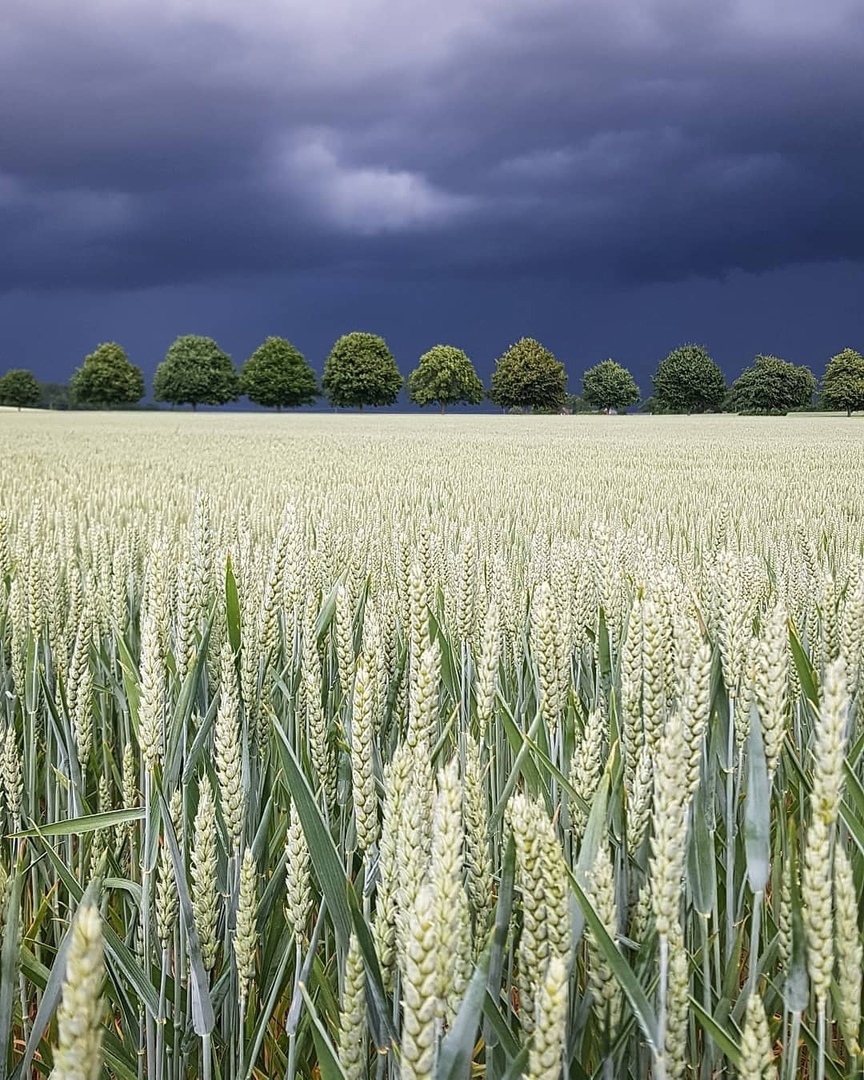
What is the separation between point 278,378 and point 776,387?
4338cm

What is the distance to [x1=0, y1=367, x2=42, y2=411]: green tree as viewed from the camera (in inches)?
3457

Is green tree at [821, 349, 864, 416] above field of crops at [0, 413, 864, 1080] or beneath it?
above

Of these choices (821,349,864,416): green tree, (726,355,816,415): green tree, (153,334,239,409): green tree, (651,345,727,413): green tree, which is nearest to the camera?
(821,349,864,416): green tree

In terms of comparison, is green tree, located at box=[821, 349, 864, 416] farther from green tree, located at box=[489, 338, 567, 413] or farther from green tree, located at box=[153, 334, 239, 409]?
green tree, located at box=[153, 334, 239, 409]

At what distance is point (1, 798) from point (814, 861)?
1.64m

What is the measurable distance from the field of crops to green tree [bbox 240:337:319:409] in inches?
3006

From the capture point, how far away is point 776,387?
228 feet

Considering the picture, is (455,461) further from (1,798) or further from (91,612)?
(1,798)

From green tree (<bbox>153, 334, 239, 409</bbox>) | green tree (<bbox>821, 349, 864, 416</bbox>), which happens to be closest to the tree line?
green tree (<bbox>153, 334, 239, 409</bbox>)

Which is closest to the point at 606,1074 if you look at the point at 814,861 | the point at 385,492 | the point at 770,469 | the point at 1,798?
the point at 814,861

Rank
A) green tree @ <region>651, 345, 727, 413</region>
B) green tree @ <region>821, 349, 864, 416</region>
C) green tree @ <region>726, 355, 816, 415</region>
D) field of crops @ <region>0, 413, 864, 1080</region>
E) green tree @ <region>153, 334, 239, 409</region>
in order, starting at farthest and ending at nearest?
green tree @ <region>651, 345, 727, 413</region>
green tree @ <region>153, 334, 239, 409</region>
green tree @ <region>726, 355, 816, 415</region>
green tree @ <region>821, 349, 864, 416</region>
field of crops @ <region>0, 413, 864, 1080</region>

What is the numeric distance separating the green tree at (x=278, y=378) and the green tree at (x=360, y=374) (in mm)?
1965

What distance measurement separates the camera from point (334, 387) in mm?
78438

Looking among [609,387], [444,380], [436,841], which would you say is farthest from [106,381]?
[436,841]
